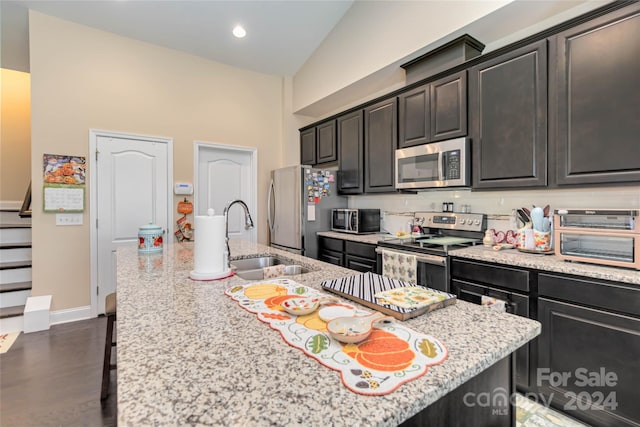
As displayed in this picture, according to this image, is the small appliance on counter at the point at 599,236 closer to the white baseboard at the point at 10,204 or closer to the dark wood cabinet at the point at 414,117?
the dark wood cabinet at the point at 414,117

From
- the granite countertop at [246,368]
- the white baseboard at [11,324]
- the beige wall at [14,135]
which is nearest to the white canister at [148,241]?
the granite countertop at [246,368]

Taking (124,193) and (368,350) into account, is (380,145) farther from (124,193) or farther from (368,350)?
(124,193)

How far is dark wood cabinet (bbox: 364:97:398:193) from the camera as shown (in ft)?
10.2

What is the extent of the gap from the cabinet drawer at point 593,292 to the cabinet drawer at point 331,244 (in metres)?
1.95

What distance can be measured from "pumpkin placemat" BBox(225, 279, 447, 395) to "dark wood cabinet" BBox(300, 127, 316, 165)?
3.47 metres

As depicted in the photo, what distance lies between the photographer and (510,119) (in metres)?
2.18

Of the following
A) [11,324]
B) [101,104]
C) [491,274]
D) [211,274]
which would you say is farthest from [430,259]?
[11,324]

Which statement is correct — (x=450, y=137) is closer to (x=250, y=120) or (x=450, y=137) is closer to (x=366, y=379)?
(x=366, y=379)

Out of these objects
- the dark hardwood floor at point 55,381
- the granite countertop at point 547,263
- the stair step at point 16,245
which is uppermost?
the granite countertop at point 547,263

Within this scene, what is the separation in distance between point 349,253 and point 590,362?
2035 millimetres

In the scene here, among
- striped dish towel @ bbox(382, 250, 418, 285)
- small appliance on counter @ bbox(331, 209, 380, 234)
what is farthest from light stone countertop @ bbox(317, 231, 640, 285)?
small appliance on counter @ bbox(331, 209, 380, 234)

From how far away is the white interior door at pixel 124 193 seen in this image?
3342mm

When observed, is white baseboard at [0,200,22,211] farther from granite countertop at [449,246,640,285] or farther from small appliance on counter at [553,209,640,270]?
small appliance on counter at [553,209,640,270]

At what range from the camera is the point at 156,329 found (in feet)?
2.82
